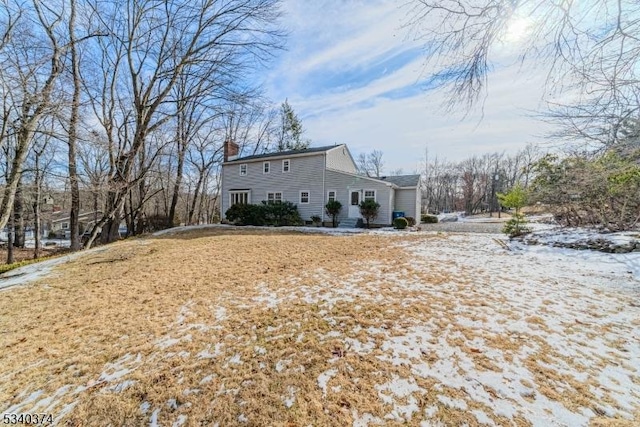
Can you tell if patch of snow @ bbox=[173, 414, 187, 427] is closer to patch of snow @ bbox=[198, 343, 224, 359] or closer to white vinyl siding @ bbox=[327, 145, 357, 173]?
patch of snow @ bbox=[198, 343, 224, 359]

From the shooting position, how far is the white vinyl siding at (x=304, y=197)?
Result: 59.8ft

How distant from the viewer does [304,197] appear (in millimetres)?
18344

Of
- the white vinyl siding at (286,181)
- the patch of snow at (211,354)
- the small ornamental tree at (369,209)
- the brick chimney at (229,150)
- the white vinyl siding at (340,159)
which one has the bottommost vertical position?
the patch of snow at (211,354)

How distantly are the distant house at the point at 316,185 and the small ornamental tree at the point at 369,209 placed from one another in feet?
1.90

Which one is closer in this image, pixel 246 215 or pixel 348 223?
pixel 348 223

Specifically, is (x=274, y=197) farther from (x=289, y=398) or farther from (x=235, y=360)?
Result: (x=289, y=398)

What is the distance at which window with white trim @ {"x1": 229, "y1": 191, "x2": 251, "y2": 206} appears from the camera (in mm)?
20312

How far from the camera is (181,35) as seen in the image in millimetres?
11414

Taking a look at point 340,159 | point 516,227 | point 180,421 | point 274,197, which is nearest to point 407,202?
point 340,159

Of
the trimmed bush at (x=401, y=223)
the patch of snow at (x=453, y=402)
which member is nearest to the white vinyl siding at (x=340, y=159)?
the trimmed bush at (x=401, y=223)

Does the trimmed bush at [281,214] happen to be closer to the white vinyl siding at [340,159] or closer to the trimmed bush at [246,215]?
the trimmed bush at [246,215]

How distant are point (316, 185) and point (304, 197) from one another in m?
1.23

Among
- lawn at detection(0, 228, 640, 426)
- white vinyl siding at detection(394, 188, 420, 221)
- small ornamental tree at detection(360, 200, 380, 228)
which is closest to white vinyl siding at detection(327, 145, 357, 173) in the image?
small ornamental tree at detection(360, 200, 380, 228)

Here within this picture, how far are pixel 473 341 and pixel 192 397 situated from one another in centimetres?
301
